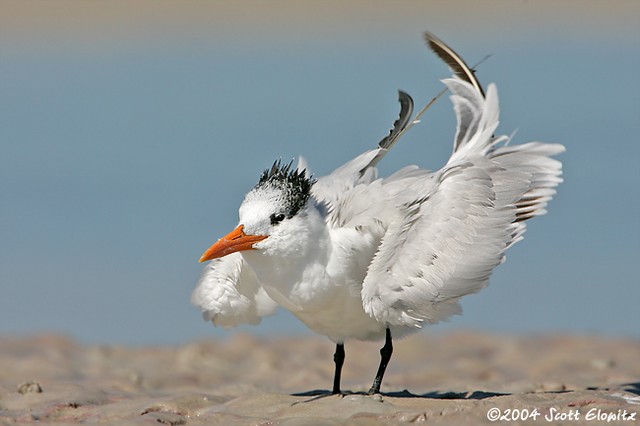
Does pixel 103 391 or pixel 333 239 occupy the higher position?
pixel 333 239

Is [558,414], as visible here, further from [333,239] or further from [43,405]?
[43,405]

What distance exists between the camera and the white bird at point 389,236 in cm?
617

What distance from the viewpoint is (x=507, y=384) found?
8180 mm

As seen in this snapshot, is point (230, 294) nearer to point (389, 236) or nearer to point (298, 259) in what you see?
point (298, 259)

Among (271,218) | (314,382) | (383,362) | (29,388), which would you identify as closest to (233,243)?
(271,218)

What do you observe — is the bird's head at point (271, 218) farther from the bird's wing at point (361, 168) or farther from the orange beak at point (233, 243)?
the bird's wing at point (361, 168)

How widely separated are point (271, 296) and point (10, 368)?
397 centimetres

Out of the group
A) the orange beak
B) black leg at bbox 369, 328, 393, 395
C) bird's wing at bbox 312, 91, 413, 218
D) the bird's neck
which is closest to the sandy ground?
black leg at bbox 369, 328, 393, 395

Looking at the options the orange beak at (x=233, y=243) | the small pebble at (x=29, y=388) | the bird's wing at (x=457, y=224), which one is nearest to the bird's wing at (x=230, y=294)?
the orange beak at (x=233, y=243)

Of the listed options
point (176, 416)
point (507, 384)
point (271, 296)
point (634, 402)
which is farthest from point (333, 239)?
point (507, 384)

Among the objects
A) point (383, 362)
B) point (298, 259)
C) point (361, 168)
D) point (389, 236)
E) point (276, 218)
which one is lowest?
point (383, 362)

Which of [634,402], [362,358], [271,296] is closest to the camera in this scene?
[634,402]

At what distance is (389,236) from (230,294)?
1320 mm
